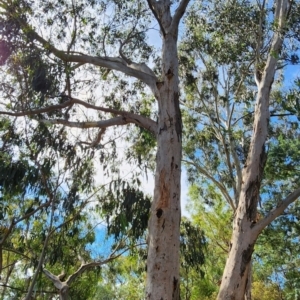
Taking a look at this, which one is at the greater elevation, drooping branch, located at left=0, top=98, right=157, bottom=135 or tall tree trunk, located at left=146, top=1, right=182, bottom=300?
drooping branch, located at left=0, top=98, right=157, bottom=135

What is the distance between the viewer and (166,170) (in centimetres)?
403

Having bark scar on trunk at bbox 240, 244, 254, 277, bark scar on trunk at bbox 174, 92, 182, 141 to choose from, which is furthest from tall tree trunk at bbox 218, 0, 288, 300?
bark scar on trunk at bbox 174, 92, 182, 141

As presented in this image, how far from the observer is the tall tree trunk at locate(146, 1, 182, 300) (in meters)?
3.41

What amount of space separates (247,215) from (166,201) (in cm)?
99

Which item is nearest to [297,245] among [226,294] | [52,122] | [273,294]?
[226,294]

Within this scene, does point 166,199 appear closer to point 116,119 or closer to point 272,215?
point 272,215

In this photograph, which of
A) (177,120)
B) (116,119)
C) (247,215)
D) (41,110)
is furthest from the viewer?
(41,110)

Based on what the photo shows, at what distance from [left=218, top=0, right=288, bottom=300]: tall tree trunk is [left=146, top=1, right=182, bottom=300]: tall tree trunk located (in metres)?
0.69

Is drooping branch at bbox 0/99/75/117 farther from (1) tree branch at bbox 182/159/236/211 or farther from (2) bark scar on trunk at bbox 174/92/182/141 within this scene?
(1) tree branch at bbox 182/159/236/211

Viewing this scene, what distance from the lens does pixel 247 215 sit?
424 centimetres

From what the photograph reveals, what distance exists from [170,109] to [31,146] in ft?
9.44

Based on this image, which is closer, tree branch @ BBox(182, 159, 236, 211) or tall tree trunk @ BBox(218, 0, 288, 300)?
tall tree trunk @ BBox(218, 0, 288, 300)

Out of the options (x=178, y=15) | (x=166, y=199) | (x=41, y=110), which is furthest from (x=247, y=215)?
(x=41, y=110)

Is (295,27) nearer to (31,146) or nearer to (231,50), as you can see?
(231,50)
